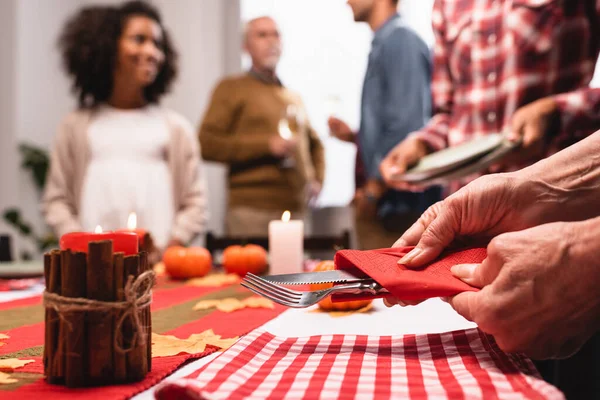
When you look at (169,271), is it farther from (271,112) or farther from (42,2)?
(42,2)

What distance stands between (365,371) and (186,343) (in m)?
0.25

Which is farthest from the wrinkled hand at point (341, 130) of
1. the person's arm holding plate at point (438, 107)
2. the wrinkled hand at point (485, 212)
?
the wrinkled hand at point (485, 212)

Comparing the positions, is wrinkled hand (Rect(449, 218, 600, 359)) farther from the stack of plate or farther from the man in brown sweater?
the man in brown sweater

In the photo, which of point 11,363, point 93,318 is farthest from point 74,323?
point 11,363

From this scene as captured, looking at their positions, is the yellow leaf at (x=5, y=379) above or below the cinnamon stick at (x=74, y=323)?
below

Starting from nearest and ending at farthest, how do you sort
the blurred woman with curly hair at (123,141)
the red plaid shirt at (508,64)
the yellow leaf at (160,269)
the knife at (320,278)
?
the knife at (320,278) → the yellow leaf at (160,269) → the red plaid shirt at (508,64) → the blurred woman with curly hair at (123,141)

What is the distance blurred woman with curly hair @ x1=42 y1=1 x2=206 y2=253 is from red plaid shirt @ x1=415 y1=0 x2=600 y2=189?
109 cm

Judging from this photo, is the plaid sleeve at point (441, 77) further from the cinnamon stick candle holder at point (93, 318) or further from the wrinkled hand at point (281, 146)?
the cinnamon stick candle holder at point (93, 318)

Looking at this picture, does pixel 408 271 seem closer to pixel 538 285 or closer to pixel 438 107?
pixel 538 285

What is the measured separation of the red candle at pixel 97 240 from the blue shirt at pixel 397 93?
7.30 feet

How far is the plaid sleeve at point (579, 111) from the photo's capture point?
179 cm

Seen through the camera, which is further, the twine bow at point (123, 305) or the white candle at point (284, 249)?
the white candle at point (284, 249)

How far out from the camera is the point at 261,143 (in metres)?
3.07

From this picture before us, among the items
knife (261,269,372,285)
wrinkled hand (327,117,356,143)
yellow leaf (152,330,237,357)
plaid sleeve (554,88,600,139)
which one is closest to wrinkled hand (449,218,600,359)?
knife (261,269,372,285)
